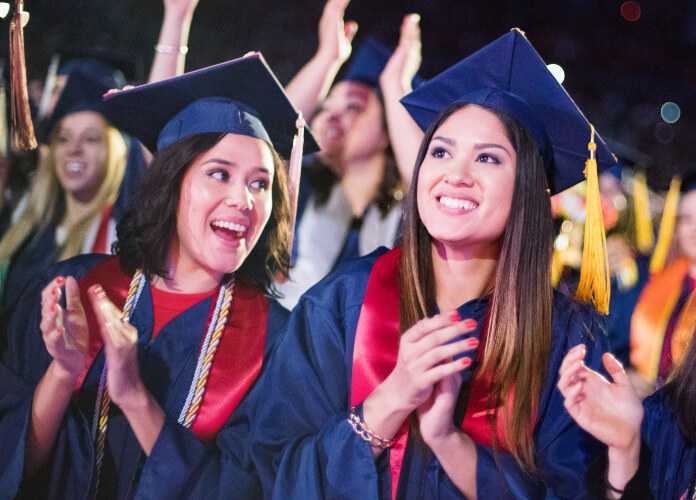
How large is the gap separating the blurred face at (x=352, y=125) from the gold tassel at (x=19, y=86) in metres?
1.08

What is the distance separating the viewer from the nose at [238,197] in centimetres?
257

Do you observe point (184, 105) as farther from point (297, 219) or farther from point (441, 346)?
point (441, 346)

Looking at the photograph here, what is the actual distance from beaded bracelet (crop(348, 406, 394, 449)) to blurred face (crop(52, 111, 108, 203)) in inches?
47.9

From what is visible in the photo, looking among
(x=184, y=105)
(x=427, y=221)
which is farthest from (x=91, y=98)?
(x=427, y=221)

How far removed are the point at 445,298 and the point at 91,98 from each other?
4.41 feet

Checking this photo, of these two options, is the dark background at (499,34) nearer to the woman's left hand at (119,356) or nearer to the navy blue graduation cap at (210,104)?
the navy blue graduation cap at (210,104)

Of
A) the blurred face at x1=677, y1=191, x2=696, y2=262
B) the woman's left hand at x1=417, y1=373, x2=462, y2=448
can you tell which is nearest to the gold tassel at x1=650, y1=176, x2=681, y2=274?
the blurred face at x1=677, y1=191, x2=696, y2=262

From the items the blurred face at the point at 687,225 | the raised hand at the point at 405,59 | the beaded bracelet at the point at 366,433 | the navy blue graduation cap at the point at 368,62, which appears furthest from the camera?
the blurred face at the point at 687,225

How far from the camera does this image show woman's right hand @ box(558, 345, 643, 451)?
233 centimetres

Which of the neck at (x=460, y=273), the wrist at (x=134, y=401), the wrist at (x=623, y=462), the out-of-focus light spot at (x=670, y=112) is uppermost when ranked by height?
the out-of-focus light spot at (x=670, y=112)

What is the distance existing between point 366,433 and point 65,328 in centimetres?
88

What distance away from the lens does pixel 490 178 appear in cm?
241

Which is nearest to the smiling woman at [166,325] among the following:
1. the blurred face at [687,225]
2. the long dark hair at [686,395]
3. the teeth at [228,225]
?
the teeth at [228,225]

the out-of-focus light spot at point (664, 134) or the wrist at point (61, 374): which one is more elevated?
the out-of-focus light spot at point (664, 134)
